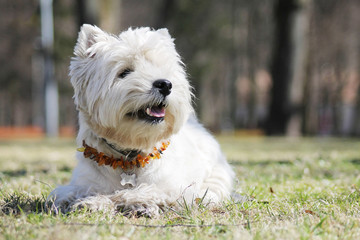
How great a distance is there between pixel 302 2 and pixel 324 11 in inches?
405

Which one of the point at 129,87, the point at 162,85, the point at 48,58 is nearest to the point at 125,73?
the point at 129,87

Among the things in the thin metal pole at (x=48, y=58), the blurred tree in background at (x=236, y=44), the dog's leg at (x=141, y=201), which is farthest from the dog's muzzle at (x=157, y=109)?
the thin metal pole at (x=48, y=58)

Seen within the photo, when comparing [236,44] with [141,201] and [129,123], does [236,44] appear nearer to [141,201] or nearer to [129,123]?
[129,123]

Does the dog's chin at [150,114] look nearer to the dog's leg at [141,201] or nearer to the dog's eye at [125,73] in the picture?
the dog's eye at [125,73]

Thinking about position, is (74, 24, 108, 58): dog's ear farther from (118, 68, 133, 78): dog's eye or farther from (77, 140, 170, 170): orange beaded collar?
(77, 140, 170, 170): orange beaded collar

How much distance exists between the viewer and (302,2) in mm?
15336

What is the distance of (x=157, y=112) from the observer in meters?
3.48

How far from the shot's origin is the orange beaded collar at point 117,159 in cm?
347

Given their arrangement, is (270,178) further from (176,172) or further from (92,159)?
(92,159)

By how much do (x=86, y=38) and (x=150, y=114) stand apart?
0.89 metres

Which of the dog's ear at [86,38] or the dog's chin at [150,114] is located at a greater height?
the dog's ear at [86,38]

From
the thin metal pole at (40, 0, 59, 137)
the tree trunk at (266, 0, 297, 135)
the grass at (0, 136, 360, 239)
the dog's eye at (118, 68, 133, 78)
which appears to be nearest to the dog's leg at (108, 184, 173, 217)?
the grass at (0, 136, 360, 239)

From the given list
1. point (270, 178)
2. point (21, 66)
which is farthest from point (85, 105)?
point (21, 66)

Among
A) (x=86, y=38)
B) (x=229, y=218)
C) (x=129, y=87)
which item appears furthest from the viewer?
(x=86, y=38)
